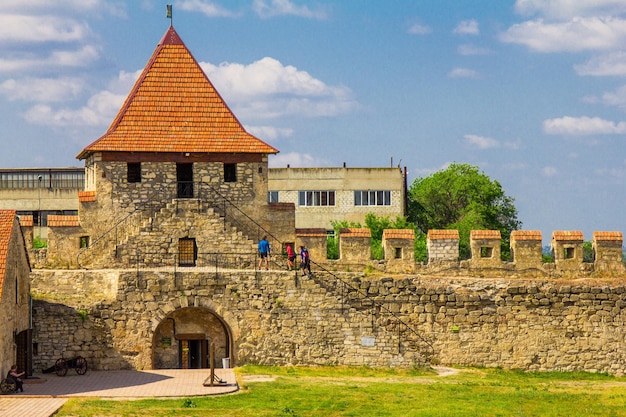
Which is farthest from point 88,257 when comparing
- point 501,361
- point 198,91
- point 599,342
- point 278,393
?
point 599,342

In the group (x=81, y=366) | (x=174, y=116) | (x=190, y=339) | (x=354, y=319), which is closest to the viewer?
(x=81, y=366)

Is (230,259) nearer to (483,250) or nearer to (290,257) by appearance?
(290,257)

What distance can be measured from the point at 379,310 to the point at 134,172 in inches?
350

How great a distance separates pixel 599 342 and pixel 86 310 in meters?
15.6

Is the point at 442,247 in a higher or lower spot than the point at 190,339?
higher

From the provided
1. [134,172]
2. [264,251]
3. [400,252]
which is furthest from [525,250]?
[134,172]

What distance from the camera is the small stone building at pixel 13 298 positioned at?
33.2 metres

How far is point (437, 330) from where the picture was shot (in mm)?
39906

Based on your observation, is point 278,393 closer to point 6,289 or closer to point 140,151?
point 6,289

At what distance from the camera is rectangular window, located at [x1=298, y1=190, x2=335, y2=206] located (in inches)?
3004

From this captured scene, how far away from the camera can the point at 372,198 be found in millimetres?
76312

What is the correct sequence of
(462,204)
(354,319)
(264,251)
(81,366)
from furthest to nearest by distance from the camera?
(462,204) → (264,251) → (354,319) → (81,366)

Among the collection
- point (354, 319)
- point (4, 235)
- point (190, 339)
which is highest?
point (4, 235)

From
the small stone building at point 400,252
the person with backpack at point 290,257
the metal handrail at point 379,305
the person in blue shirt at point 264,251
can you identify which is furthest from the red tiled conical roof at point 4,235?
the small stone building at point 400,252
